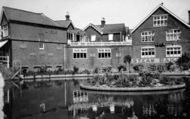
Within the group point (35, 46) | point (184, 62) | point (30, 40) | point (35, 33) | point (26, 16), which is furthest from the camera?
point (26, 16)

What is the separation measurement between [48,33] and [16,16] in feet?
21.2

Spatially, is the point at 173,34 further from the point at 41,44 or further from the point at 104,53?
the point at 41,44

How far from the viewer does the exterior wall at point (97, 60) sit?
133ft

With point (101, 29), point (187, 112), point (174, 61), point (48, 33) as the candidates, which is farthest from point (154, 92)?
point (101, 29)

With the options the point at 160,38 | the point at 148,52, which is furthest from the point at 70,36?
the point at 160,38

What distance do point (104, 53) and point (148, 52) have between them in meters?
8.10

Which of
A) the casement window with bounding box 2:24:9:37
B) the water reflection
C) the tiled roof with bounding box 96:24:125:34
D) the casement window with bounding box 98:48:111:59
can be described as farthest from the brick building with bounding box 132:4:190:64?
the water reflection

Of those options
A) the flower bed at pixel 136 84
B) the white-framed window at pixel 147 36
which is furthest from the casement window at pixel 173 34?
the flower bed at pixel 136 84

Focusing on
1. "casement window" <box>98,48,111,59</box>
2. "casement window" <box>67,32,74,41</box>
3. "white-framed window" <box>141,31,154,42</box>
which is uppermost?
"casement window" <box>67,32,74,41</box>

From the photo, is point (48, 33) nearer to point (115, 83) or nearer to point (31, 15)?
point (31, 15)

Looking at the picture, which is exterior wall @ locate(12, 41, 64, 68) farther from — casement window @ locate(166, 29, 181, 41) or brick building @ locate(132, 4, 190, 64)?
casement window @ locate(166, 29, 181, 41)

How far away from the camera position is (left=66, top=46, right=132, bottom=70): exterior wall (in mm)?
40688

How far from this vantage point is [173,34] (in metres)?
37.9

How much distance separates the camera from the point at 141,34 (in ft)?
132
